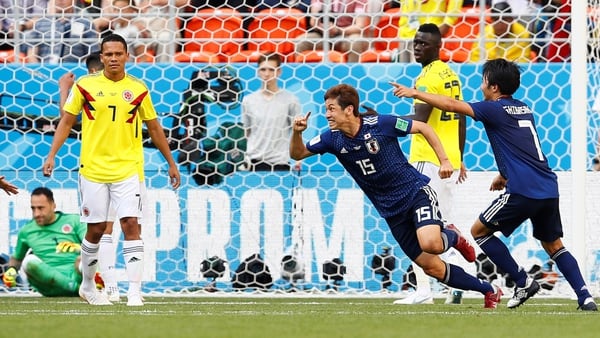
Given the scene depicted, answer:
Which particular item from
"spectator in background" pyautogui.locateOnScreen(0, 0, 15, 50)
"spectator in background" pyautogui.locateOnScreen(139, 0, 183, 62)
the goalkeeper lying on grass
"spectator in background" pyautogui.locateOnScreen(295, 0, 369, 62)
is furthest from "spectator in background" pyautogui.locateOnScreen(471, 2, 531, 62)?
"spectator in background" pyautogui.locateOnScreen(0, 0, 15, 50)

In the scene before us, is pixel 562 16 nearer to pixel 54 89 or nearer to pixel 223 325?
pixel 54 89

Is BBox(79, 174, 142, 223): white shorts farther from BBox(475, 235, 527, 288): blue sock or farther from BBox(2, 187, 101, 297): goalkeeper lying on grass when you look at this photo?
BBox(475, 235, 527, 288): blue sock

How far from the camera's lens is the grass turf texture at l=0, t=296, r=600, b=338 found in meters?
5.81

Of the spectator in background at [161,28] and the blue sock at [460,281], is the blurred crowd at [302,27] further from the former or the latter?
the blue sock at [460,281]

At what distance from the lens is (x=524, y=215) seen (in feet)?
24.7

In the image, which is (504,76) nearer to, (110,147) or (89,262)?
(110,147)

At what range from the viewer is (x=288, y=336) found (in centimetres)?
564

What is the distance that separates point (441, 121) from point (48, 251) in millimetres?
3463

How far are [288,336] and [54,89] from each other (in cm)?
536

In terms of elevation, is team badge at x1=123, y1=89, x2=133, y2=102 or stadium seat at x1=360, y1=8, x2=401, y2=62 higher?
stadium seat at x1=360, y1=8, x2=401, y2=62

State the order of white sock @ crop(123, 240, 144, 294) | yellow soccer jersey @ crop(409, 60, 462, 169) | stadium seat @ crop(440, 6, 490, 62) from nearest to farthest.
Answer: white sock @ crop(123, 240, 144, 294)
yellow soccer jersey @ crop(409, 60, 462, 169)
stadium seat @ crop(440, 6, 490, 62)

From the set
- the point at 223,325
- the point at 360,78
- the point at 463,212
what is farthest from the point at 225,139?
the point at 223,325

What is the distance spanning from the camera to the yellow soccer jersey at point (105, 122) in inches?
321

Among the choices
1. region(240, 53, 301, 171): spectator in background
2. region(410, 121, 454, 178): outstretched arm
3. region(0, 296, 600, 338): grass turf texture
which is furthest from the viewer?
region(240, 53, 301, 171): spectator in background
